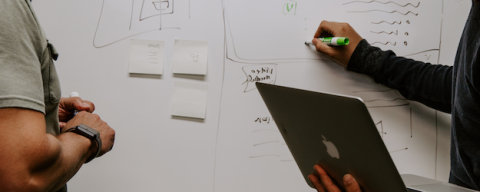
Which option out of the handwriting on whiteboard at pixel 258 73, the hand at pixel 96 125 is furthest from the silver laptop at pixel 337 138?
the hand at pixel 96 125

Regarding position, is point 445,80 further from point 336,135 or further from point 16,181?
point 16,181

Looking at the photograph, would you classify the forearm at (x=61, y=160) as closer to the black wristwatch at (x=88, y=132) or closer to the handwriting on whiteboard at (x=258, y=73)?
the black wristwatch at (x=88, y=132)

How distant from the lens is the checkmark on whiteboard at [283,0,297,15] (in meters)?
0.97

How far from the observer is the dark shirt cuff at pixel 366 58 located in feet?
3.04

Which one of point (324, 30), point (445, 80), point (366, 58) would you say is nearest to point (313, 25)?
point (324, 30)

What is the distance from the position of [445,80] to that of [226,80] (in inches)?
25.8

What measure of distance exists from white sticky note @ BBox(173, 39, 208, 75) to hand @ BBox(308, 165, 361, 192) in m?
0.47

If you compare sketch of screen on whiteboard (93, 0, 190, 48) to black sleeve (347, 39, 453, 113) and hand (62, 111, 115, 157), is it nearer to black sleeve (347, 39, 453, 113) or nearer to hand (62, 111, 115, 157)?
hand (62, 111, 115, 157)

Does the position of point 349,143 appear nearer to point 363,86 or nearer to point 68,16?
point 363,86

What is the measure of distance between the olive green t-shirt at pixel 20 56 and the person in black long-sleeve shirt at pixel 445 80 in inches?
22.3

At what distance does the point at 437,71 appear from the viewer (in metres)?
0.90

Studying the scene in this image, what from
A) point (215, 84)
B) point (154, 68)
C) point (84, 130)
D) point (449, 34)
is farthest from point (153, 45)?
point (449, 34)

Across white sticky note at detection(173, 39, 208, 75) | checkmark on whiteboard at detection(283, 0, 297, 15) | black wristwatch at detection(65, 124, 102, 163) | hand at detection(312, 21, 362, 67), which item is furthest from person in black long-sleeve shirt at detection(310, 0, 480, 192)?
black wristwatch at detection(65, 124, 102, 163)

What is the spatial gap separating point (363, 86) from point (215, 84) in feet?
1.61
